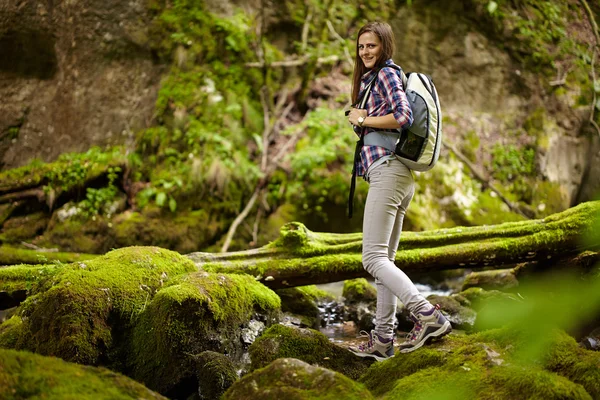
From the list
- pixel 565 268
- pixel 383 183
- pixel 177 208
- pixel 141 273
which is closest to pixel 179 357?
pixel 141 273

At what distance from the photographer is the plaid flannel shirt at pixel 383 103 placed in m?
3.21

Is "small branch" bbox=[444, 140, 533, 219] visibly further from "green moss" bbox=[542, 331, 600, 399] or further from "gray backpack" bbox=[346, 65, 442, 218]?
"green moss" bbox=[542, 331, 600, 399]

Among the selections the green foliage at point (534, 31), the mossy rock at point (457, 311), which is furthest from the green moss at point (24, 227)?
the green foliage at point (534, 31)

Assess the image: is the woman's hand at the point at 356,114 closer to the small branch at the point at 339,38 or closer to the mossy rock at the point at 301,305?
the mossy rock at the point at 301,305

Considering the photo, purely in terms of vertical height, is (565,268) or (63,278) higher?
(63,278)

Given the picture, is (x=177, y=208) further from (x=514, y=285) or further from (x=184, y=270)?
(x=514, y=285)

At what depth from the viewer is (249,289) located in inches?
183

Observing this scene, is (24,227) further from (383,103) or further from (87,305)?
(383,103)

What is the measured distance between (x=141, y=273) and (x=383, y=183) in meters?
2.19

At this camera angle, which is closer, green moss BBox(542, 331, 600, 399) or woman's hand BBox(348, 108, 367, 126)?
green moss BBox(542, 331, 600, 399)

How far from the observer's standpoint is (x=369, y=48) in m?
3.48

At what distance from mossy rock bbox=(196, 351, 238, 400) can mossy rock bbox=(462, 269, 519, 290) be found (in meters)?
4.36

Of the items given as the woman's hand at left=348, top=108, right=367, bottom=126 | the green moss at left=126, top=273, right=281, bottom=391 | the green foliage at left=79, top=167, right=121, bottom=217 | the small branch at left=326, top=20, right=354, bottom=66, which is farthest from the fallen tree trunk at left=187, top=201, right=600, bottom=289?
the small branch at left=326, top=20, right=354, bottom=66

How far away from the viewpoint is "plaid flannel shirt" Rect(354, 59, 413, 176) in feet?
10.5
